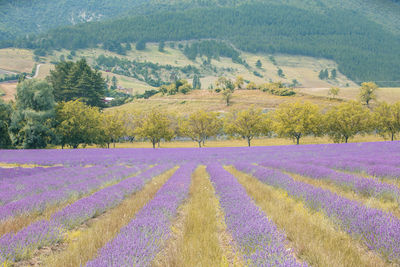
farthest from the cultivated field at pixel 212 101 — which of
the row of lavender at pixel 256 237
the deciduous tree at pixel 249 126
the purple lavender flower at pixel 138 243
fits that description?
the purple lavender flower at pixel 138 243

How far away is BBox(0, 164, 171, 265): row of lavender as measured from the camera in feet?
12.4

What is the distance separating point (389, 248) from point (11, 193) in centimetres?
974

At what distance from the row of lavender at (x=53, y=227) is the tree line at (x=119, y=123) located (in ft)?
109

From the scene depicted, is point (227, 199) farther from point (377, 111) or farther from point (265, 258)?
point (377, 111)

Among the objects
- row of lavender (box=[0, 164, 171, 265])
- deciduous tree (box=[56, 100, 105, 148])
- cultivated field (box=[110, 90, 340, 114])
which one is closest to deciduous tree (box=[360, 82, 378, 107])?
cultivated field (box=[110, 90, 340, 114])

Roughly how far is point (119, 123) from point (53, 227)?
50.1 metres

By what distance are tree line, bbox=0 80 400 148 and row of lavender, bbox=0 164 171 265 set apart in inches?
1309

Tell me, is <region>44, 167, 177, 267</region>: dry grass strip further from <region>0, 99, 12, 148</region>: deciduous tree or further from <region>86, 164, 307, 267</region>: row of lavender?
<region>0, 99, 12, 148</region>: deciduous tree

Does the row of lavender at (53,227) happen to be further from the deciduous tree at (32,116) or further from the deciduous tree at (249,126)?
the deciduous tree at (249,126)

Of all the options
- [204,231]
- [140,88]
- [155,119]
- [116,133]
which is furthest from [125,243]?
[140,88]

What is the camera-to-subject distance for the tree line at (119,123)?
114ft

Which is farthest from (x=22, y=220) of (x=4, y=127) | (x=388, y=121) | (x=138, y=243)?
(x=388, y=121)

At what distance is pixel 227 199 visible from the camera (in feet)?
20.8

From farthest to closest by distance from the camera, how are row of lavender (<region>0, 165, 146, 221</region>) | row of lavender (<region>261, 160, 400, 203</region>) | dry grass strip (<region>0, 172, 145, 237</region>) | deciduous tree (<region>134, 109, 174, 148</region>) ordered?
deciduous tree (<region>134, 109, 174, 148</region>)
row of lavender (<region>261, 160, 400, 203</region>)
row of lavender (<region>0, 165, 146, 221</region>)
dry grass strip (<region>0, 172, 145, 237</region>)
